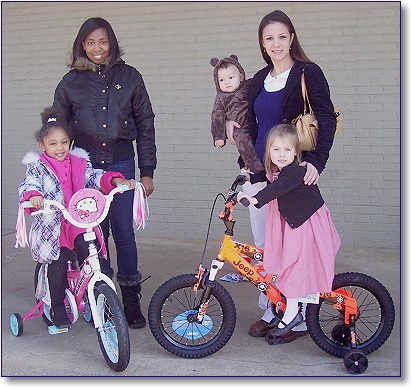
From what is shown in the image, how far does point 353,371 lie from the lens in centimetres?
345

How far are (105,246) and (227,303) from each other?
0.92 metres

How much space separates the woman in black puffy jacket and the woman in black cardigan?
0.74 metres

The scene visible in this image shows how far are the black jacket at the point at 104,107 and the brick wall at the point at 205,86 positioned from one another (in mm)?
2330

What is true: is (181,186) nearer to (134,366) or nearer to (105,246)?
(105,246)

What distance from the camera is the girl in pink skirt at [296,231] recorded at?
347 centimetres

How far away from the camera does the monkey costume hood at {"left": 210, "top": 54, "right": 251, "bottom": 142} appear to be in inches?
153

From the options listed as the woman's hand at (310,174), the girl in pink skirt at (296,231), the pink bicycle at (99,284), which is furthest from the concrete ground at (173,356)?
the woman's hand at (310,174)

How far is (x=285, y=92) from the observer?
3.58 meters

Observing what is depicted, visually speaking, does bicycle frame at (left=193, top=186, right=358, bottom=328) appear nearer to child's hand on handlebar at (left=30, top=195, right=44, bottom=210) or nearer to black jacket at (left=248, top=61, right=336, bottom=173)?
black jacket at (left=248, top=61, right=336, bottom=173)

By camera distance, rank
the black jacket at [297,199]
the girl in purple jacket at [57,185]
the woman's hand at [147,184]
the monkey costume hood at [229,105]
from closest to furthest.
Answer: the black jacket at [297,199] → the girl in purple jacket at [57,185] → the monkey costume hood at [229,105] → the woman's hand at [147,184]

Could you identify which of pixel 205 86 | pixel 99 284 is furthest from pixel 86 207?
pixel 205 86

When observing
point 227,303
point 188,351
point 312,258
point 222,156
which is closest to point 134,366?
point 188,351

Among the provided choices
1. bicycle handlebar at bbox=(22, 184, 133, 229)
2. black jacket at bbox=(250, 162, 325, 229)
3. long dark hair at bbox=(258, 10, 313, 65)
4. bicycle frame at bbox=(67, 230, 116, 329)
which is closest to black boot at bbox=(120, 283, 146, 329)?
bicycle frame at bbox=(67, 230, 116, 329)

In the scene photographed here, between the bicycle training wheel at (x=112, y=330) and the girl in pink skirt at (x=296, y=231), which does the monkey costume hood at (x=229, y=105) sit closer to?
the girl in pink skirt at (x=296, y=231)
